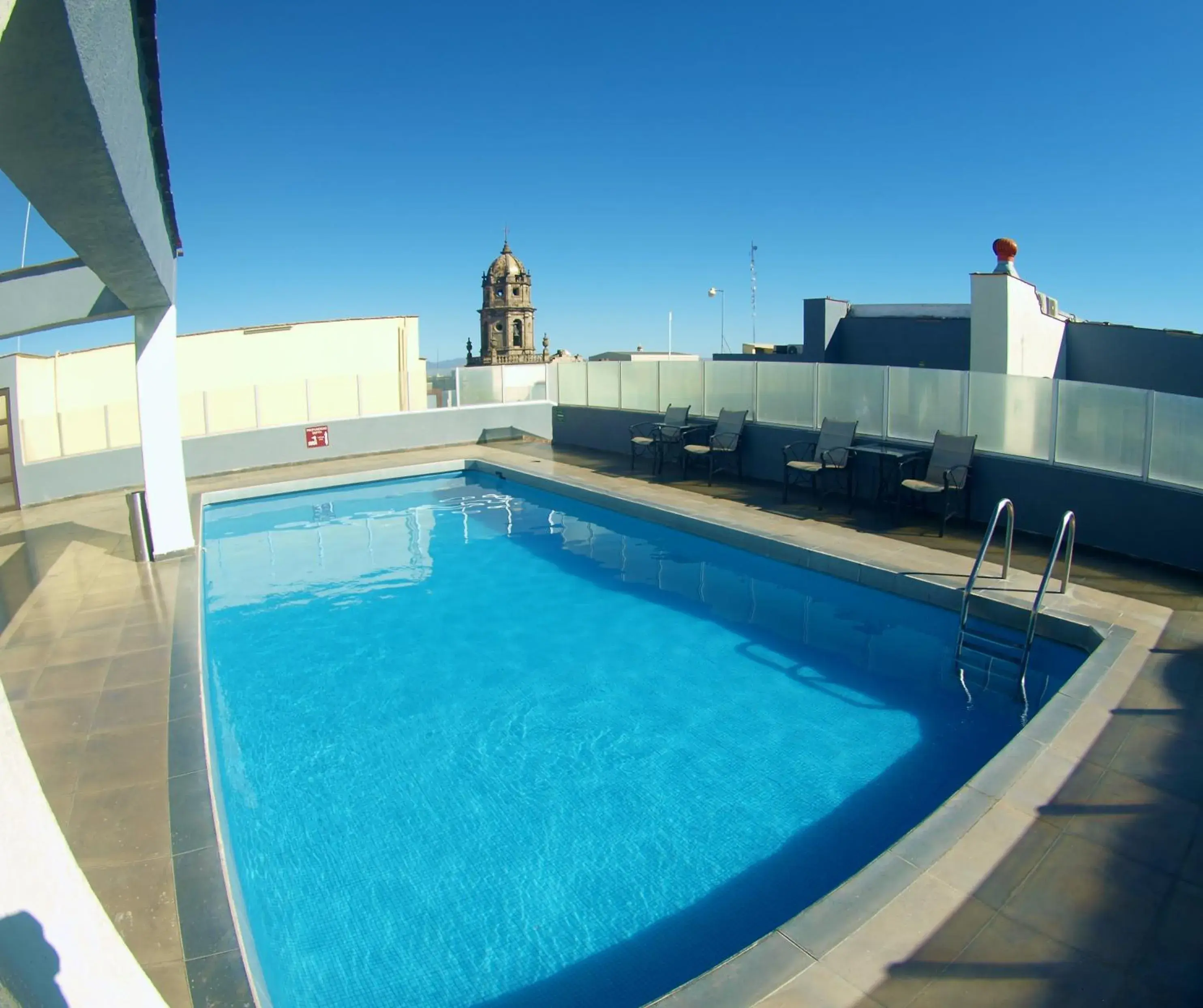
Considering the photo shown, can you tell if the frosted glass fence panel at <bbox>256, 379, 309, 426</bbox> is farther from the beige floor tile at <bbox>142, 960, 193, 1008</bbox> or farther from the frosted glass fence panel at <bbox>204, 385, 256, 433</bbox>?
the beige floor tile at <bbox>142, 960, 193, 1008</bbox>

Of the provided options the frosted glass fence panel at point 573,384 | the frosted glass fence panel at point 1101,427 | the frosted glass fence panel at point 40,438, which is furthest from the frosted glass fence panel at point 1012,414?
the frosted glass fence panel at point 40,438

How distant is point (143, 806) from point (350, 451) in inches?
528

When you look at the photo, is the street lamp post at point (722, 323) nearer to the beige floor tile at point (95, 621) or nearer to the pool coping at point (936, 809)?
the pool coping at point (936, 809)

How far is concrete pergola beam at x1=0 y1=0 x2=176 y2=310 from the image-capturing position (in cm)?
206

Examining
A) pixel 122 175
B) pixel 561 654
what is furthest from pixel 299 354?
pixel 122 175

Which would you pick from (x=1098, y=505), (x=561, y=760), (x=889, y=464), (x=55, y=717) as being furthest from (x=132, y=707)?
(x=1098, y=505)

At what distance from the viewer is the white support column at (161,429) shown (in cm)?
887

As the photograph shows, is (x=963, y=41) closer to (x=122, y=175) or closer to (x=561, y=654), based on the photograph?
(x=561, y=654)

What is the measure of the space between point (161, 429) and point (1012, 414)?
31.9 ft

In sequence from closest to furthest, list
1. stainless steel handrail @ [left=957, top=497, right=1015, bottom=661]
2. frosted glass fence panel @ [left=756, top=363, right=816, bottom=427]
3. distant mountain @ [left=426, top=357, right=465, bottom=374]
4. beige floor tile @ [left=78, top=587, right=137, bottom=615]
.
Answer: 1. stainless steel handrail @ [left=957, top=497, right=1015, bottom=661]
2. beige floor tile @ [left=78, top=587, right=137, bottom=615]
3. frosted glass fence panel @ [left=756, top=363, right=816, bottom=427]
4. distant mountain @ [left=426, top=357, right=465, bottom=374]

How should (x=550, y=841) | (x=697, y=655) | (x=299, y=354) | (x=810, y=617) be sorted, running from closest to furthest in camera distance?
(x=550, y=841), (x=697, y=655), (x=810, y=617), (x=299, y=354)

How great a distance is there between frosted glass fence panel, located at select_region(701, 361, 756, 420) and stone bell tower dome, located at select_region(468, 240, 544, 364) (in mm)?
71982

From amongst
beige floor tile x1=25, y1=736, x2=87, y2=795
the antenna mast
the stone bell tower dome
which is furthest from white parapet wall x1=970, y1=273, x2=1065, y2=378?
the stone bell tower dome

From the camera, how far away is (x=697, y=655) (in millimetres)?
7074
